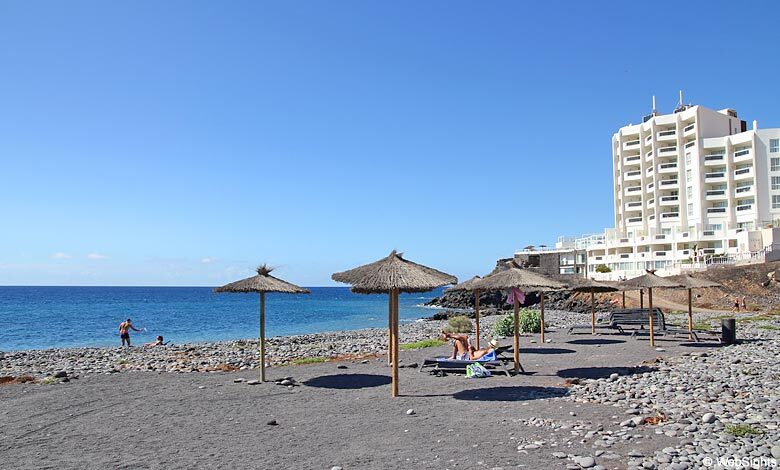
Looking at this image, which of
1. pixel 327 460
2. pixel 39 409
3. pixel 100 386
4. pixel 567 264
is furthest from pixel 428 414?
pixel 567 264

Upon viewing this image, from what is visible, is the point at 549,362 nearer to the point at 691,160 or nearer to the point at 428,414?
the point at 428,414

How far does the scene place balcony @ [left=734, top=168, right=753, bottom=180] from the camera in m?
57.4

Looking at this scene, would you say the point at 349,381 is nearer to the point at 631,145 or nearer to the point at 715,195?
the point at 715,195

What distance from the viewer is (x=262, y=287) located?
42.1 ft

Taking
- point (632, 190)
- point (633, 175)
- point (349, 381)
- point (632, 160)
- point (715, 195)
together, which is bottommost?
point (349, 381)

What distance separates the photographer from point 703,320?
26.5m

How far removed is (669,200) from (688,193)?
6.64 ft

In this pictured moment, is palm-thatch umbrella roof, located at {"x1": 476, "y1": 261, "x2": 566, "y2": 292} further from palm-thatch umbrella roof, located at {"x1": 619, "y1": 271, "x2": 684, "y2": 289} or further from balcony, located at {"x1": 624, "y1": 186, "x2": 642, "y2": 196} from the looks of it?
balcony, located at {"x1": 624, "y1": 186, "x2": 642, "y2": 196}

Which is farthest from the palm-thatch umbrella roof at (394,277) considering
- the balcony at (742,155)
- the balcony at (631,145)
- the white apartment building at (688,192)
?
the balcony at (631,145)

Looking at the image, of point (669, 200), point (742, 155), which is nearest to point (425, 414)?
point (742, 155)

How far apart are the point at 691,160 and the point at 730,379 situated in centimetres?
5786

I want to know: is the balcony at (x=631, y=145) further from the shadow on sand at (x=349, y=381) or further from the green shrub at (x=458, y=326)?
the shadow on sand at (x=349, y=381)

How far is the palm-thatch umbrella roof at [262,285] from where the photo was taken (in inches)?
508

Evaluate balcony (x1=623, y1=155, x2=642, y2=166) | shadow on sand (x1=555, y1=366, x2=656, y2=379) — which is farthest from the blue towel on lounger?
balcony (x1=623, y1=155, x2=642, y2=166)
